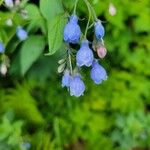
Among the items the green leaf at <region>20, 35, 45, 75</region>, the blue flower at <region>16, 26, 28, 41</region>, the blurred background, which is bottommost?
the blurred background

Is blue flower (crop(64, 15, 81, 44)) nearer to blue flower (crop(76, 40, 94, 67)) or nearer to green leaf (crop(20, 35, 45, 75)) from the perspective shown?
blue flower (crop(76, 40, 94, 67))

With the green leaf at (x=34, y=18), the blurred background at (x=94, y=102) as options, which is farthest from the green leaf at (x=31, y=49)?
the blurred background at (x=94, y=102)

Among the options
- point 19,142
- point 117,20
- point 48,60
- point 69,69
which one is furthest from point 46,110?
point 69,69

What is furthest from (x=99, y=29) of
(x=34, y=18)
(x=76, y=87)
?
(x=34, y=18)

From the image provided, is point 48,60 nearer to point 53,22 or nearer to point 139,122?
point 139,122

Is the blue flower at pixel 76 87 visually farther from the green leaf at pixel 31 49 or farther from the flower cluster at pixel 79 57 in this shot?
the green leaf at pixel 31 49

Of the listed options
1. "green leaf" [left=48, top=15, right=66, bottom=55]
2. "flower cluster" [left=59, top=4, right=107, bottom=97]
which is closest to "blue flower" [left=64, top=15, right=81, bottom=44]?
"flower cluster" [left=59, top=4, right=107, bottom=97]
